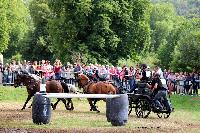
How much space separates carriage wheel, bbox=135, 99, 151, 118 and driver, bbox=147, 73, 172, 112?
435mm

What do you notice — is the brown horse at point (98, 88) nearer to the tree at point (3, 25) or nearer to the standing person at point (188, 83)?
the standing person at point (188, 83)

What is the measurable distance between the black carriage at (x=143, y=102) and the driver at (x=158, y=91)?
0.17 metres

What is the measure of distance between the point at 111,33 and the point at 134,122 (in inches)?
1447

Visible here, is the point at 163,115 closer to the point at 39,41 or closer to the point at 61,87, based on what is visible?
the point at 61,87

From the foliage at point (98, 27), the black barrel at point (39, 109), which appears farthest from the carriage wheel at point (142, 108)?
the foliage at point (98, 27)

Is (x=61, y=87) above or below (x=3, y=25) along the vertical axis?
below

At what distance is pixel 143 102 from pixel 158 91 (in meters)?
0.85

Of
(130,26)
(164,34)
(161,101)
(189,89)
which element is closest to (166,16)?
(164,34)

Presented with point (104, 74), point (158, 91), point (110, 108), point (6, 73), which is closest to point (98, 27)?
point (6, 73)

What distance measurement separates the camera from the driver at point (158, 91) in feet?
82.0

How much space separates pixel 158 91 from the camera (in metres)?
25.2

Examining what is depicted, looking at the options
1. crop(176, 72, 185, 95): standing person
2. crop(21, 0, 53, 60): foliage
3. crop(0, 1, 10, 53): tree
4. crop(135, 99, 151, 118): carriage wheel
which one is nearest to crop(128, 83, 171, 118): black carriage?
crop(135, 99, 151, 118): carriage wheel

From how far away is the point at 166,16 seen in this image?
141 m

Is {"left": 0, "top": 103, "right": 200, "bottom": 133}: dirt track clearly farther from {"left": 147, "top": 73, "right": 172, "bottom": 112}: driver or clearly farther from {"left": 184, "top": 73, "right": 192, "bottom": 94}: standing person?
{"left": 184, "top": 73, "right": 192, "bottom": 94}: standing person
